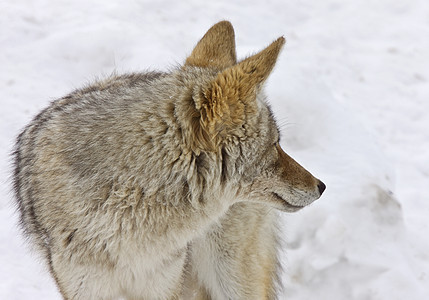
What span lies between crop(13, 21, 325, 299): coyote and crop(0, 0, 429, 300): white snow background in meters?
1.13

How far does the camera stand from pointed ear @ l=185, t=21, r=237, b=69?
3.43 meters

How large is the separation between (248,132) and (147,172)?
22.1 inches

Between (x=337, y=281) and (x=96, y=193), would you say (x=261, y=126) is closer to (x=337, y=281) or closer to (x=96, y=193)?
(x=96, y=193)

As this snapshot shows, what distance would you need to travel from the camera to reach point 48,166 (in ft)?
9.78

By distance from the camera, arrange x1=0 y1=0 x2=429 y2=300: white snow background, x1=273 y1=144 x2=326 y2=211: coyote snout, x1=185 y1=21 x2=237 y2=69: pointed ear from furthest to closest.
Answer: x1=0 y1=0 x2=429 y2=300: white snow background < x1=185 y1=21 x2=237 y2=69: pointed ear < x1=273 y1=144 x2=326 y2=211: coyote snout

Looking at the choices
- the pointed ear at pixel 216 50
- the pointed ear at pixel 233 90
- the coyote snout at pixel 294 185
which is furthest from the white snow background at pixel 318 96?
the pointed ear at pixel 233 90

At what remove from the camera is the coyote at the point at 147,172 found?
281cm

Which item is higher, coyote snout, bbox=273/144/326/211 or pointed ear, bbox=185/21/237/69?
pointed ear, bbox=185/21/237/69

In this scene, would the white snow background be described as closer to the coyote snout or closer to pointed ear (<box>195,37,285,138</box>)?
the coyote snout

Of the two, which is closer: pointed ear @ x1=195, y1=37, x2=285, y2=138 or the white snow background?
pointed ear @ x1=195, y1=37, x2=285, y2=138

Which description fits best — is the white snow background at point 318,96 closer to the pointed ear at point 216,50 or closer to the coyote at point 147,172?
the pointed ear at point 216,50

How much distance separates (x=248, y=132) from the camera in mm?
2906

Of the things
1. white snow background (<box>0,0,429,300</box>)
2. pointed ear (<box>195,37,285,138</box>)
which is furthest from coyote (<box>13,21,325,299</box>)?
white snow background (<box>0,0,429,300</box>)

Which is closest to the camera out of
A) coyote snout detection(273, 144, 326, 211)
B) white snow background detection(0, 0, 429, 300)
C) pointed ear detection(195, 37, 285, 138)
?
pointed ear detection(195, 37, 285, 138)
